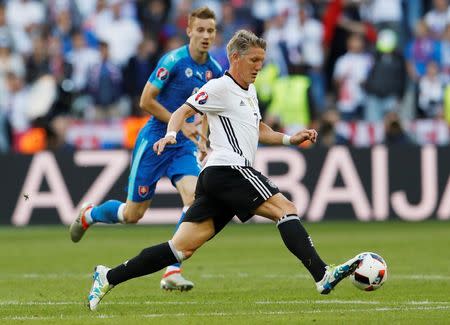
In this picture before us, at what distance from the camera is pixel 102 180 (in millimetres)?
20766

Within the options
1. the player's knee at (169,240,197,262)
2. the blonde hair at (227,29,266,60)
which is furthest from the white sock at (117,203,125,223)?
the blonde hair at (227,29,266,60)

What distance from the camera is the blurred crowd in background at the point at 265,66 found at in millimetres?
23188

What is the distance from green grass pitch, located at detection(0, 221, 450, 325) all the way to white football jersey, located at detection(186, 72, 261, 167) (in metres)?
1.20

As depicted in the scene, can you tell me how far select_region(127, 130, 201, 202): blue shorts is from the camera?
1225 centimetres

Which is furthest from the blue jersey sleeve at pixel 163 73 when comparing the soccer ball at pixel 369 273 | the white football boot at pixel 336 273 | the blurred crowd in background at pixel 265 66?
the blurred crowd in background at pixel 265 66

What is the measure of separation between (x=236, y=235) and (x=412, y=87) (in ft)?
21.0

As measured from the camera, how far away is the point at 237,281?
40.0ft

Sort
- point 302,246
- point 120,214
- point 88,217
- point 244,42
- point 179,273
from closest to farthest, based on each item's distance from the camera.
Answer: point 302,246, point 244,42, point 179,273, point 120,214, point 88,217

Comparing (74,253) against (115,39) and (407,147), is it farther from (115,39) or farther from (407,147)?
(115,39)

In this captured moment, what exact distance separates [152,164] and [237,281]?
1421 mm

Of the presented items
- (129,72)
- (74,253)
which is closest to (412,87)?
(129,72)

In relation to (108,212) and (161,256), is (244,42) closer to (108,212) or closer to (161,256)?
(161,256)

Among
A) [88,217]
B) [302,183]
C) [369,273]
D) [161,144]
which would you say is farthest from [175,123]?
[302,183]

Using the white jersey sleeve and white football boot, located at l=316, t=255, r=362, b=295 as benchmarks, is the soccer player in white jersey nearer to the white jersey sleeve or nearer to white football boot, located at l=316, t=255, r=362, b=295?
the white jersey sleeve
